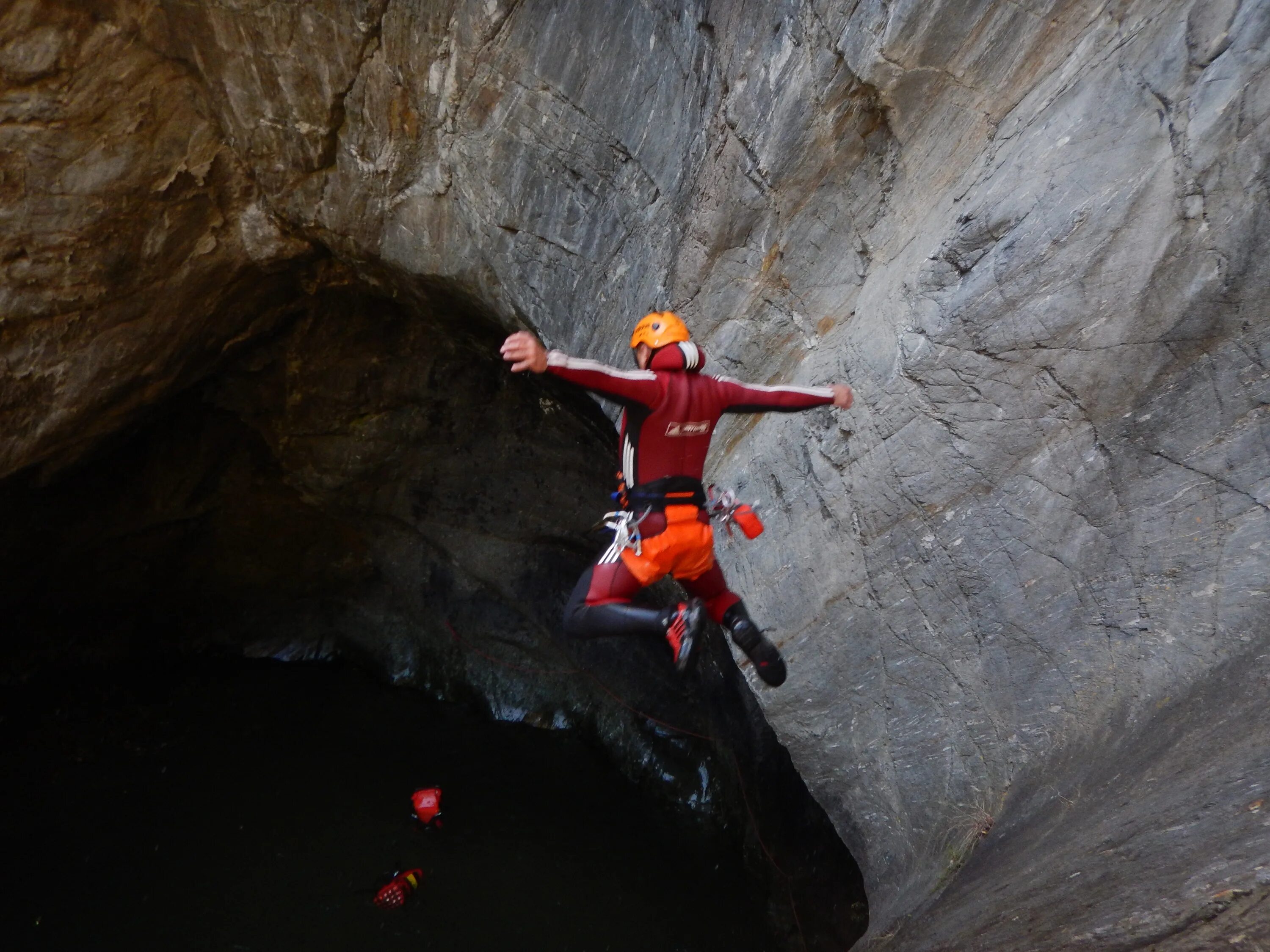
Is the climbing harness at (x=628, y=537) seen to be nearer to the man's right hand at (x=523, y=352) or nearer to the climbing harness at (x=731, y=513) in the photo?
the climbing harness at (x=731, y=513)

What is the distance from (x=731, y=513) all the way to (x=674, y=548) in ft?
0.93

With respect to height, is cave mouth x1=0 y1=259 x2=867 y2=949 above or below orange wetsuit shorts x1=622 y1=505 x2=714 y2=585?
below

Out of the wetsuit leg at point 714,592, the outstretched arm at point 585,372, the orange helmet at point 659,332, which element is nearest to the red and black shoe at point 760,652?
the wetsuit leg at point 714,592

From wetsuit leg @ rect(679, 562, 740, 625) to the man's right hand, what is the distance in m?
1.04

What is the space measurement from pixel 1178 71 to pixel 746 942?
460 centimetres

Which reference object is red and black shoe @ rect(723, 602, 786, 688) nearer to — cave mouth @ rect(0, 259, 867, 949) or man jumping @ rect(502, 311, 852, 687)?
man jumping @ rect(502, 311, 852, 687)

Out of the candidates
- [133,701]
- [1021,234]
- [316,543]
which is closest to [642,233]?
[1021,234]

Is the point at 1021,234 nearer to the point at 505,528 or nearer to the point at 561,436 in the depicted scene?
the point at 561,436

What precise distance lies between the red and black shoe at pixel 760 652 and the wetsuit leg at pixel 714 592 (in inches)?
5.4

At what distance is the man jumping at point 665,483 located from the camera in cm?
319

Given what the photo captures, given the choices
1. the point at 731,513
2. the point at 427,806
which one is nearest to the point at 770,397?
the point at 731,513

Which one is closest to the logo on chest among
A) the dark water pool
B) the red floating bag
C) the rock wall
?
the rock wall

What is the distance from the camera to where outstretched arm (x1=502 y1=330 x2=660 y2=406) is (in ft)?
9.02

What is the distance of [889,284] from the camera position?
3.80 meters
